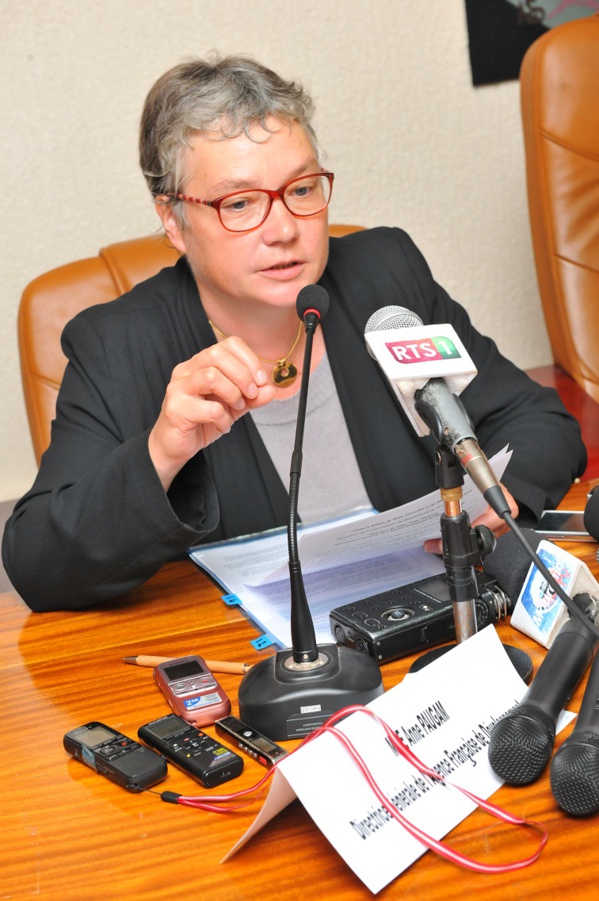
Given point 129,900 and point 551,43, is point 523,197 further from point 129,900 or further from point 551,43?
point 129,900

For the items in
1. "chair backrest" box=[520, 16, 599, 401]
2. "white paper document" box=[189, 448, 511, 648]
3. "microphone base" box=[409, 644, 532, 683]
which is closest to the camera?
"microphone base" box=[409, 644, 532, 683]

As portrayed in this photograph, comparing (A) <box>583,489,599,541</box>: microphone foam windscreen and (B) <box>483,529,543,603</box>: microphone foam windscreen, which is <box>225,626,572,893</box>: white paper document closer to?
(B) <box>483,529,543,603</box>: microphone foam windscreen

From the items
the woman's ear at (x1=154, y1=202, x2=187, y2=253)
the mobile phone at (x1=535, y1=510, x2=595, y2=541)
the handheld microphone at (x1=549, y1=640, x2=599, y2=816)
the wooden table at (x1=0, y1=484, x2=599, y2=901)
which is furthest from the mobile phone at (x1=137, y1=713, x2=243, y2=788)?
the woman's ear at (x1=154, y1=202, x2=187, y2=253)

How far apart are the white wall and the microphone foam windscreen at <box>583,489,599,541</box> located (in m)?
1.55

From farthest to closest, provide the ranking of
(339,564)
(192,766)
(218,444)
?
(218,444), (339,564), (192,766)

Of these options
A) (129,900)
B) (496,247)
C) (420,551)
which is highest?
(129,900)

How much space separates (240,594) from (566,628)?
405 millimetres

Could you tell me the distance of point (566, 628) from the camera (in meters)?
0.88

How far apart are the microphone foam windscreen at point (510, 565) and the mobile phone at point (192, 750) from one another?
1.13 feet

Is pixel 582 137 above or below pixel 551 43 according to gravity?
below

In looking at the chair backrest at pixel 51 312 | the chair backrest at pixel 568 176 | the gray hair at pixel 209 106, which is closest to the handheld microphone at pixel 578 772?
the gray hair at pixel 209 106

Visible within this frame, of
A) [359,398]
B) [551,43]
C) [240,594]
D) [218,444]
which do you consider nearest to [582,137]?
[551,43]

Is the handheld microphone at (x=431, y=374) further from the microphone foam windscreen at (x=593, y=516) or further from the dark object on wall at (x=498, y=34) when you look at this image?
the dark object on wall at (x=498, y=34)

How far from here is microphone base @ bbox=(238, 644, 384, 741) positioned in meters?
0.81
